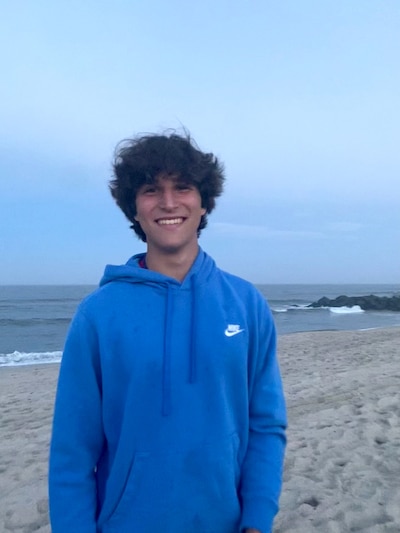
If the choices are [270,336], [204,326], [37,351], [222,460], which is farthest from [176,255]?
[37,351]

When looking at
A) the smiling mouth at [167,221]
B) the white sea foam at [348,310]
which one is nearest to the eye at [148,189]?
the smiling mouth at [167,221]

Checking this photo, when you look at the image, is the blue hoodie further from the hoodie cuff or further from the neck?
the neck

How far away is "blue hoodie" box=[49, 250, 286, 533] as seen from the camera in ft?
5.86

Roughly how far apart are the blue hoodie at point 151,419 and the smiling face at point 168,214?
153 millimetres

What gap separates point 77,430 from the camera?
1.80 m

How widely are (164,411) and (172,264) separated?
545 millimetres

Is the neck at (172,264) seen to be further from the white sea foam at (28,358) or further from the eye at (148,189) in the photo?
the white sea foam at (28,358)

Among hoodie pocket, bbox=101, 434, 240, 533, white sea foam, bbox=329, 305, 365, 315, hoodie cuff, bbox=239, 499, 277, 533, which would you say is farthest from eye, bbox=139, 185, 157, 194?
white sea foam, bbox=329, 305, 365, 315

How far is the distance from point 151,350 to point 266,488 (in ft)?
2.15

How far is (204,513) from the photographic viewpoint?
71.9 inches

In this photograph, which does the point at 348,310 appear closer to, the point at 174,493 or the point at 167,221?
the point at 167,221

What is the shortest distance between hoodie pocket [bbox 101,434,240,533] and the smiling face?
28.5 inches

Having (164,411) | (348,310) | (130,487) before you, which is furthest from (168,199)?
(348,310)

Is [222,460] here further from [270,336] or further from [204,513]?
[270,336]
